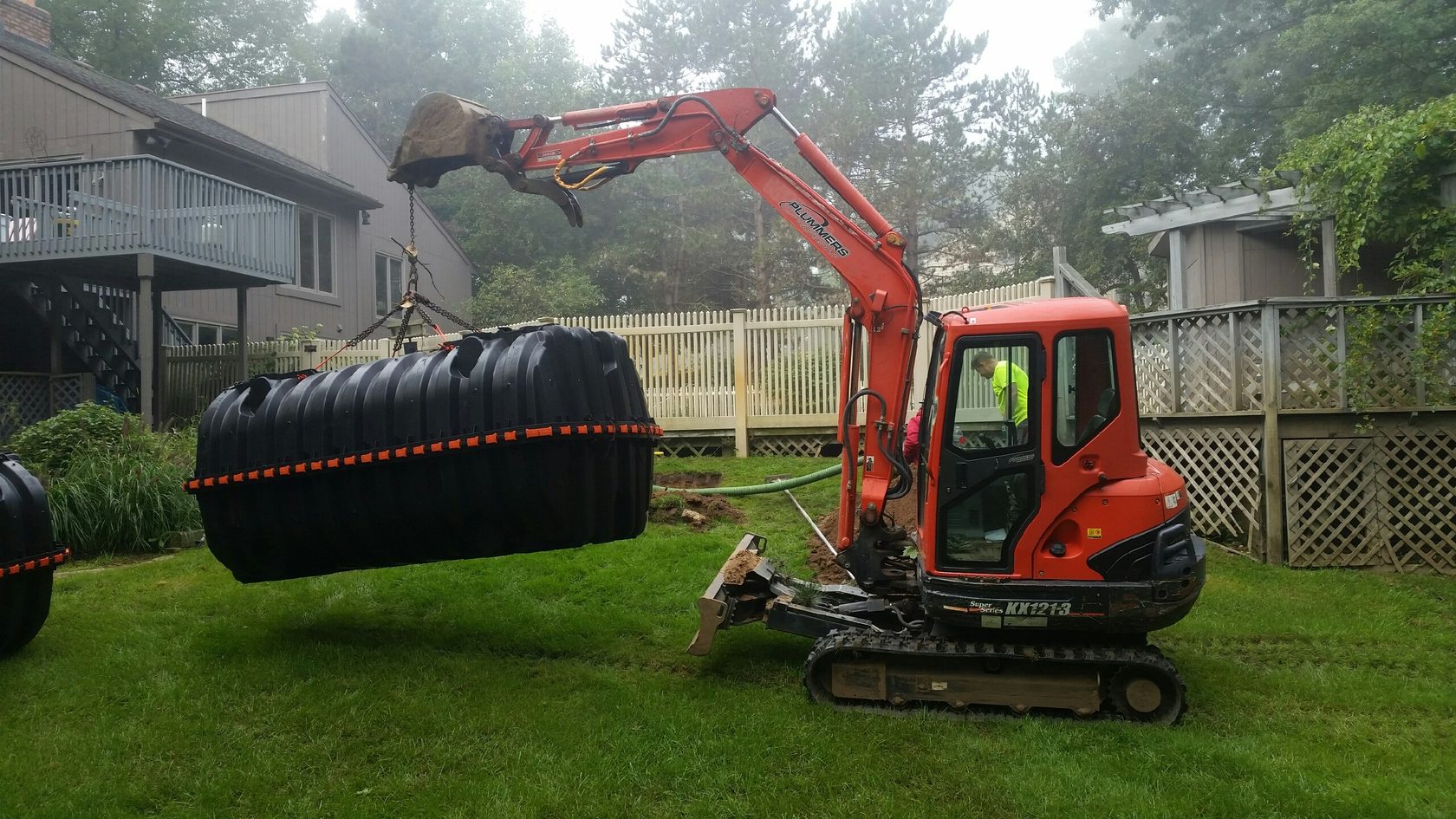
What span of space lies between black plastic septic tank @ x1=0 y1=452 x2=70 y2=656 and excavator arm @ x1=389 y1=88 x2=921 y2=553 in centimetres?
288

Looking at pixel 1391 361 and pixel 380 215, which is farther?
pixel 380 215

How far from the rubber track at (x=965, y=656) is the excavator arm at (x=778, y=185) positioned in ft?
2.62

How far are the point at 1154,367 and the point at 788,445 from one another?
4.87 metres

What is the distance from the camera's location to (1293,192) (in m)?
11.4

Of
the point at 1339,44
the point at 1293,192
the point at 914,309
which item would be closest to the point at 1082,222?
the point at 1339,44

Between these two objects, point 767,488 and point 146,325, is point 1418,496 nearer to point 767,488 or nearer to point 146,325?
point 767,488

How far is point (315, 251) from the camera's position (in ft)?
69.6

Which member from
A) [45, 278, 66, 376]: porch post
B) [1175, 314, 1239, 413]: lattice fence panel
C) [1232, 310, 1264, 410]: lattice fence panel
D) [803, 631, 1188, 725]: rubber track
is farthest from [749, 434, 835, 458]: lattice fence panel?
[45, 278, 66, 376]: porch post

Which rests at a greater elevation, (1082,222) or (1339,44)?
(1339,44)

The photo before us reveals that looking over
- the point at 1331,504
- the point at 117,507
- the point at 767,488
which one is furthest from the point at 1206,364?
the point at 117,507

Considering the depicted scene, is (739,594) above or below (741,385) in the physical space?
below

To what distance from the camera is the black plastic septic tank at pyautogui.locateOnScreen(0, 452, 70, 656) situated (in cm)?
564

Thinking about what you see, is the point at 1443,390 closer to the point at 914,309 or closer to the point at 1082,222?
the point at 914,309

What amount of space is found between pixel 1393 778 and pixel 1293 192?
883 cm
